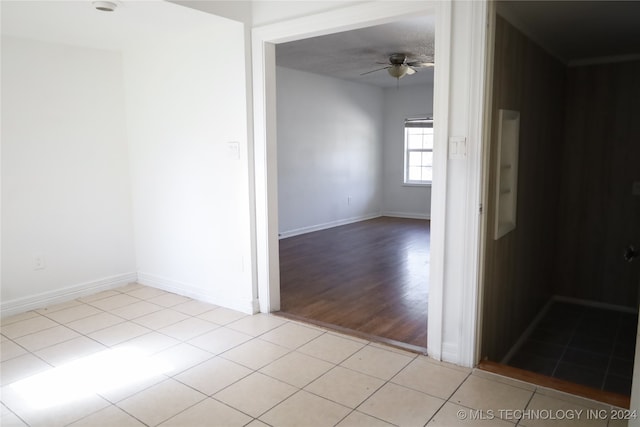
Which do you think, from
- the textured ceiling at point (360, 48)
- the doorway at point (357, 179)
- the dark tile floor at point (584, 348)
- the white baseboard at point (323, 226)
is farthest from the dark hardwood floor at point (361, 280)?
the textured ceiling at point (360, 48)

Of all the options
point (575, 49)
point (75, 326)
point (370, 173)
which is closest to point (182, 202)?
point (75, 326)

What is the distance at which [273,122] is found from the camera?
3438 millimetres

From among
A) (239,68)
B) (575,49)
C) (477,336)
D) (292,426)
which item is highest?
(575,49)

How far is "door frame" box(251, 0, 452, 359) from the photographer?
8.42 feet

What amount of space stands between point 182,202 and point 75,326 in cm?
125

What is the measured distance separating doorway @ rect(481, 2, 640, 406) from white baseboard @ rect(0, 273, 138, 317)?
330cm

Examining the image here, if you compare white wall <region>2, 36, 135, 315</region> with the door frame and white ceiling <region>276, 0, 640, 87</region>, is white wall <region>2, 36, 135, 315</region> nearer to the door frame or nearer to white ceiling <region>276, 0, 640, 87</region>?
the door frame

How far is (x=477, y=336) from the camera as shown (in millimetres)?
2668

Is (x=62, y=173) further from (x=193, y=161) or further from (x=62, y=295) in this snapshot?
(x=193, y=161)

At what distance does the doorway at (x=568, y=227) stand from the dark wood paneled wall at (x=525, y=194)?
0.03 ft

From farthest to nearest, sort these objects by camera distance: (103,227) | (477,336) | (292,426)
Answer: (103,227), (477,336), (292,426)

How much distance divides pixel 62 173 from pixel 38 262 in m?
0.77

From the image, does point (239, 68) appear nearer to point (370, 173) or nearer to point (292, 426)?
point (292, 426)

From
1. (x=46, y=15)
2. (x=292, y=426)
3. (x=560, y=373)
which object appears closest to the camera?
(x=292, y=426)
